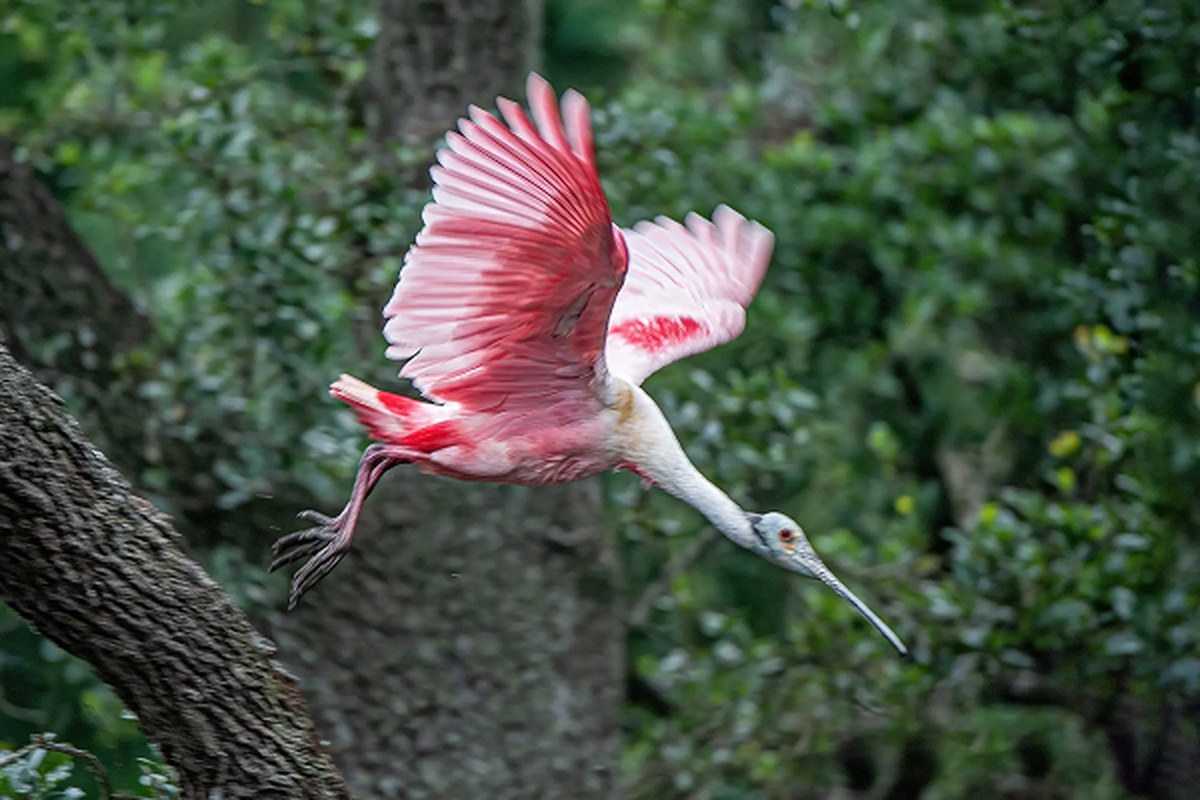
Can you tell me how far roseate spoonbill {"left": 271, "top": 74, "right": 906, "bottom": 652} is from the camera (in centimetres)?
298

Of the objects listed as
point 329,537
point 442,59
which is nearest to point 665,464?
point 329,537

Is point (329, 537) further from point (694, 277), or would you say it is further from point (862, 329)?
point (862, 329)

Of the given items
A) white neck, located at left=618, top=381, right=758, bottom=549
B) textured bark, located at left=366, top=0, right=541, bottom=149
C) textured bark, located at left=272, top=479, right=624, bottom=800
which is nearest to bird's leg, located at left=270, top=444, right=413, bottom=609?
white neck, located at left=618, top=381, right=758, bottom=549

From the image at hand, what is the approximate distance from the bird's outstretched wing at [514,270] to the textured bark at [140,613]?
737 millimetres

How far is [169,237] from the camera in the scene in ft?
16.0

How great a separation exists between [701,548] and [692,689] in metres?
0.49

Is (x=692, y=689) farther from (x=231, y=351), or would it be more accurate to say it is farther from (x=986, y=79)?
(x=986, y=79)

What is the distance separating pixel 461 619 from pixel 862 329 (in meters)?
1.71

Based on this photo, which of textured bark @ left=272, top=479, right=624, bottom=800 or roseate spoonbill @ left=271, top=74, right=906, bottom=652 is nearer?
roseate spoonbill @ left=271, top=74, right=906, bottom=652

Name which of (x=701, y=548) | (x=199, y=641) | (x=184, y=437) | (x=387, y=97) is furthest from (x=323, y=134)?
(x=199, y=641)

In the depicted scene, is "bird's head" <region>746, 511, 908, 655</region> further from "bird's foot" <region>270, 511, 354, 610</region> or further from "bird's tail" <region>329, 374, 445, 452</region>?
"bird's foot" <region>270, 511, 354, 610</region>

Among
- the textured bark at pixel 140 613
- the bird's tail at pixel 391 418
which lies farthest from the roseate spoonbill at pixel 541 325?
the textured bark at pixel 140 613

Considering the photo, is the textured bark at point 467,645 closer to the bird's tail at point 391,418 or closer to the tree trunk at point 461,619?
the tree trunk at point 461,619

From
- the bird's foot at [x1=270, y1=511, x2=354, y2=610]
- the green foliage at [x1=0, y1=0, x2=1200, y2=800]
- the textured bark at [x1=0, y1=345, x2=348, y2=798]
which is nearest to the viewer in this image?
the textured bark at [x1=0, y1=345, x2=348, y2=798]
